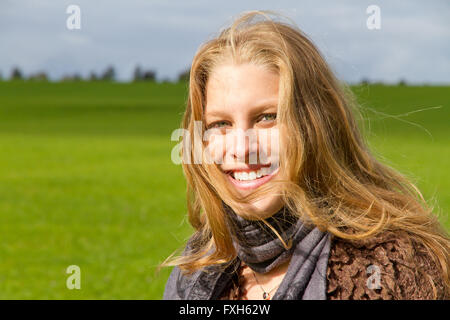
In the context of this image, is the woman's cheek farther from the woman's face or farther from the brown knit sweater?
Result: the brown knit sweater

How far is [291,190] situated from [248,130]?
26 cm

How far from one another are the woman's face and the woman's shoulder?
309 millimetres

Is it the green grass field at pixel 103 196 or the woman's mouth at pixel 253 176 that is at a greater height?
the woman's mouth at pixel 253 176

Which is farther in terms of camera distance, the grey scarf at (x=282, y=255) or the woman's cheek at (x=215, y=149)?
the woman's cheek at (x=215, y=149)

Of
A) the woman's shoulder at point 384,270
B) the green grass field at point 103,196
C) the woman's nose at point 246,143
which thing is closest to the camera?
the woman's shoulder at point 384,270

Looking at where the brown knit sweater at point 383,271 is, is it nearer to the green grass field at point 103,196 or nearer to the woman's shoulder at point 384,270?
the woman's shoulder at point 384,270

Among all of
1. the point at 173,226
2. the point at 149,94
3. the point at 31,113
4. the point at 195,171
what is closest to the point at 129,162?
the point at 173,226

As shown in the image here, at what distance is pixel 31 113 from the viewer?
147ft

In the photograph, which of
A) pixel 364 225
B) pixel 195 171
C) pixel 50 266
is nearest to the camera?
pixel 364 225

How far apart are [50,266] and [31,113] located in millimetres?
37746

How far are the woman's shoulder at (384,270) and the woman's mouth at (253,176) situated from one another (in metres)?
0.35

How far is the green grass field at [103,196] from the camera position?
26.0ft

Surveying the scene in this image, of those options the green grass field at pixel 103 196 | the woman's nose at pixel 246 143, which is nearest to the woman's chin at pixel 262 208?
the woman's nose at pixel 246 143
